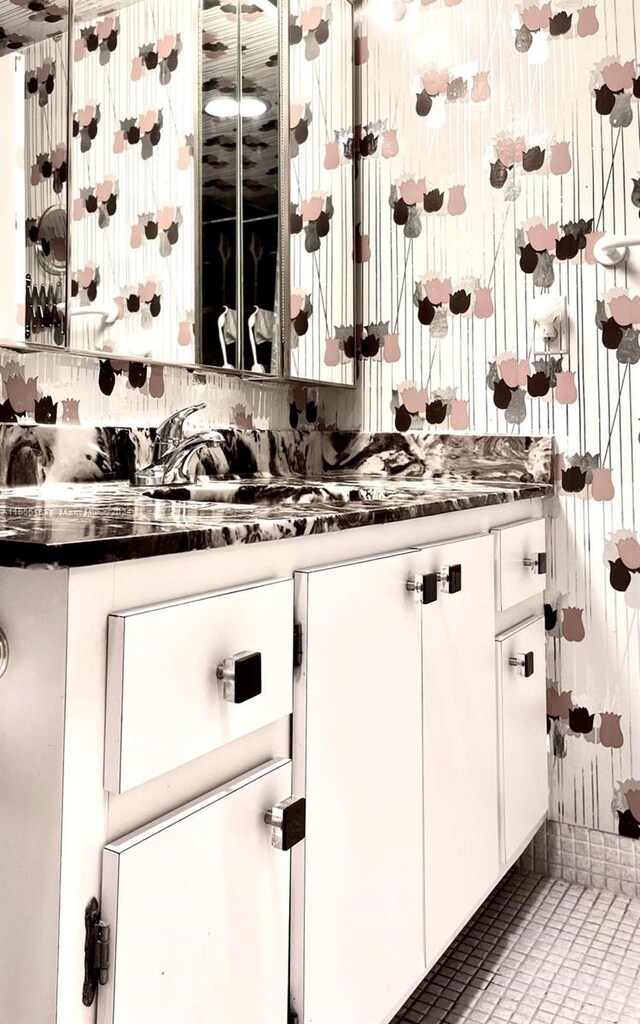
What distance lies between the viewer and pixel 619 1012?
4.33ft

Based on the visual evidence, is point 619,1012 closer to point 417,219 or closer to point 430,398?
point 430,398

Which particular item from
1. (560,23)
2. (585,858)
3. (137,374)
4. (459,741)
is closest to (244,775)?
(459,741)

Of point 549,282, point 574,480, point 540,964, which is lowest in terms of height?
point 540,964

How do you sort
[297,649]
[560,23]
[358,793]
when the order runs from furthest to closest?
[560,23], [358,793], [297,649]

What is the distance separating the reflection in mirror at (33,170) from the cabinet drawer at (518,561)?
86 cm

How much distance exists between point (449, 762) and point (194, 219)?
1.13m

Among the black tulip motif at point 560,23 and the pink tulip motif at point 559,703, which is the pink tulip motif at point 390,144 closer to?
the black tulip motif at point 560,23

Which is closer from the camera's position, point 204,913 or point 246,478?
point 204,913

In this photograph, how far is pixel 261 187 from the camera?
1.78m

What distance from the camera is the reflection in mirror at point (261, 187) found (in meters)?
1.75

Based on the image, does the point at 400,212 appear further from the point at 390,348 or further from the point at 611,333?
the point at 611,333

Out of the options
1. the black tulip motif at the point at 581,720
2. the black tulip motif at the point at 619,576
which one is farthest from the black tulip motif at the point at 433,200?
the black tulip motif at the point at 581,720

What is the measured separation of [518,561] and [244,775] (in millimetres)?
900

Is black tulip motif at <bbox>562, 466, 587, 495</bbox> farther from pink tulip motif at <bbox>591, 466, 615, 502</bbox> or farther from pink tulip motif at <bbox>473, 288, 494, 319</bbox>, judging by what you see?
pink tulip motif at <bbox>473, 288, 494, 319</bbox>
